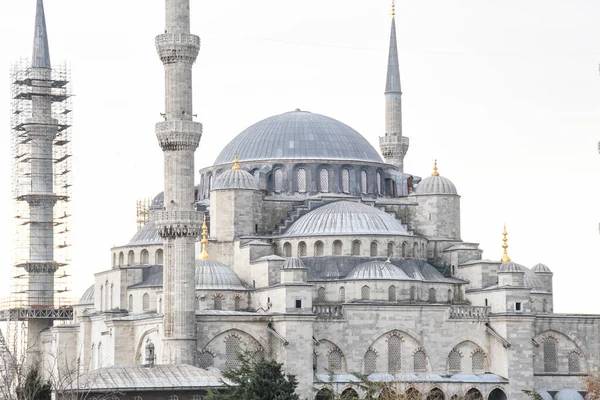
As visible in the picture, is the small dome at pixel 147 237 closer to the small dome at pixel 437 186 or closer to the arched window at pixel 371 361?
the arched window at pixel 371 361

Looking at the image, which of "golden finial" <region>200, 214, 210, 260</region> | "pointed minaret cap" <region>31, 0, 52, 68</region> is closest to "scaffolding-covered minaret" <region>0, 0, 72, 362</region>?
"pointed minaret cap" <region>31, 0, 52, 68</region>

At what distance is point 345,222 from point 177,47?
10.9m

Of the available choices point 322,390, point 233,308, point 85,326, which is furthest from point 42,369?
point 322,390

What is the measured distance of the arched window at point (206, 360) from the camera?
60312mm

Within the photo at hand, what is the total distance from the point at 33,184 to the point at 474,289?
2637 centimetres

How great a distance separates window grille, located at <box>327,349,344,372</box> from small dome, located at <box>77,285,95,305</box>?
664 inches

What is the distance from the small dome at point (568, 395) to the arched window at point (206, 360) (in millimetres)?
14673

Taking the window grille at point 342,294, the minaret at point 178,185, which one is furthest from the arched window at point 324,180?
the minaret at point 178,185

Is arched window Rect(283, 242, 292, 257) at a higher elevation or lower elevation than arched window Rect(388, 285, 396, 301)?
higher

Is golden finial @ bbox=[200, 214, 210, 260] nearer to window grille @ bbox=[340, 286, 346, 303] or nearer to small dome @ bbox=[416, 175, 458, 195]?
window grille @ bbox=[340, 286, 346, 303]

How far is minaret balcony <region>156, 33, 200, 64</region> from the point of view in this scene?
6169 cm

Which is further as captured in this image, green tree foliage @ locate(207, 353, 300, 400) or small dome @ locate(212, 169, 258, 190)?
small dome @ locate(212, 169, 258, 190)

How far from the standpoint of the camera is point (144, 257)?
69625 mm

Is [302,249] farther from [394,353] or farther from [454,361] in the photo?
[454,361]
